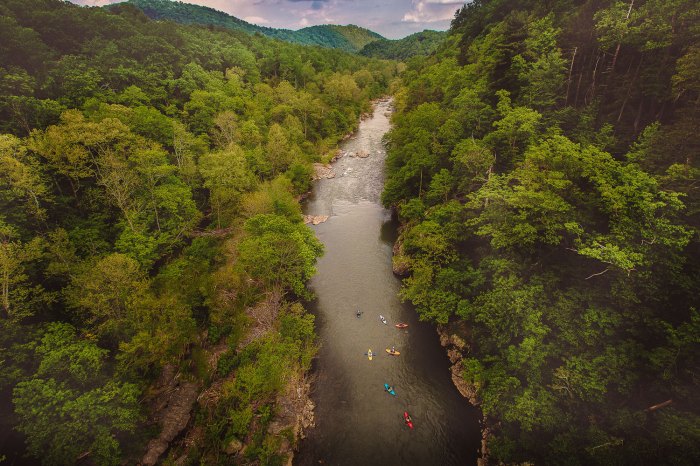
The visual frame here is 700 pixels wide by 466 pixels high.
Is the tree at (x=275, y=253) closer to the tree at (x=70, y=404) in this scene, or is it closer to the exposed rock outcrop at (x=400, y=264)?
the exposed rock outcrop at (x=400, y=264)

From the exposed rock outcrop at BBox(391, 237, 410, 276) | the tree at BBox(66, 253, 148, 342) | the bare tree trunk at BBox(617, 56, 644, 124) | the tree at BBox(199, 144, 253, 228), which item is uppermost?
the bare tree trunk at BBox(617, 56, 644, 124)

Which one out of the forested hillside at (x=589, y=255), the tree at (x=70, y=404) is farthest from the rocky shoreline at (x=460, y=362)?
the tree at (x=70, y=404)

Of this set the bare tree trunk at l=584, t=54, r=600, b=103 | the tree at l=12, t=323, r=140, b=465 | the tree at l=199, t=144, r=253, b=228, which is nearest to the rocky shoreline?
the tree at l=12, t=323, r=140, b=465

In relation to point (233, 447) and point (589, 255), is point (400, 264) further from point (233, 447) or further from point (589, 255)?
point (233, 447)

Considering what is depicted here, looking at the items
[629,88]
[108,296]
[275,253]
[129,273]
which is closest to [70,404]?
[108,296]

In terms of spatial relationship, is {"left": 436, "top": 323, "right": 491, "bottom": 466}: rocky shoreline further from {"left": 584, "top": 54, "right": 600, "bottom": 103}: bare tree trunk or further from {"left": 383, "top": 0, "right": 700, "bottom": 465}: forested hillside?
{"left": 584, "top": 54, "right": 600, "bottom": 103}: bare tree trunk

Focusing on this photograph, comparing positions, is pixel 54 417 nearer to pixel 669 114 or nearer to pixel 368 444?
pixel 368 444

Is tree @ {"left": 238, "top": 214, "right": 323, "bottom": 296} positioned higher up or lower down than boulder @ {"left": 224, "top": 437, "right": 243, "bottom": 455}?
higher up
